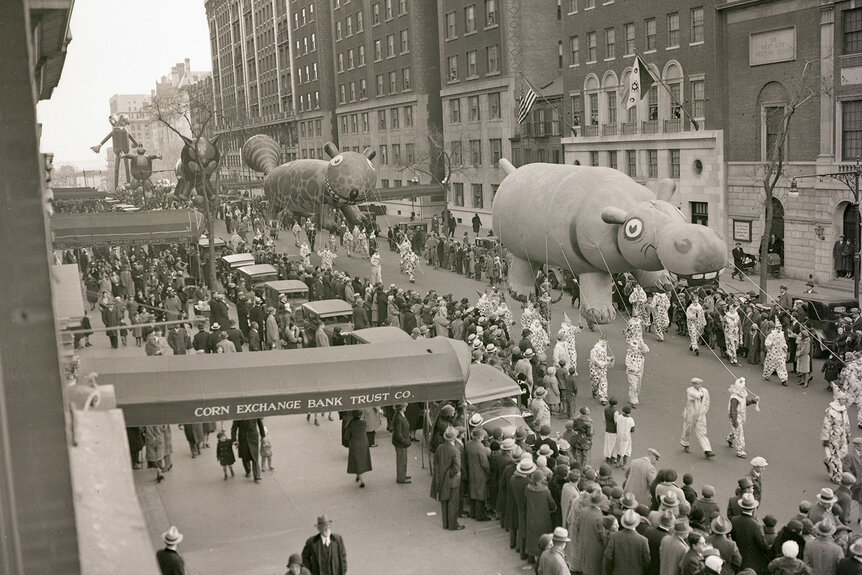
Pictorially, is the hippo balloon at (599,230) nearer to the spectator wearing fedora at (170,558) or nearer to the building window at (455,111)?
the spectator wearing fedora at (170,558)

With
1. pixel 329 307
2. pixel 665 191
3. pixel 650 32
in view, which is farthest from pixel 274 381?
pixel 650 32

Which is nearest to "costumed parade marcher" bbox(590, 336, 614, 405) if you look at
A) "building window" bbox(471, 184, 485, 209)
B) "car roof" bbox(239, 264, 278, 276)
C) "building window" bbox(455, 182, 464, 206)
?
"car roof" bbox(239, 264, 278, 276)

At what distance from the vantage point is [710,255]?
17.9 m

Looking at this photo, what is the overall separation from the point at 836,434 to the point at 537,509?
541 centimetres

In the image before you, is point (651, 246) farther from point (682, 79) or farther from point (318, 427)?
point (682, 79)

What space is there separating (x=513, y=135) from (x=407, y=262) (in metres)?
20.7

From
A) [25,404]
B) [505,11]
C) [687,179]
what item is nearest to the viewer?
[25,404]

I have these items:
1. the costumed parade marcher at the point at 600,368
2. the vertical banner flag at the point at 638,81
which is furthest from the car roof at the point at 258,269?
the costumed parade marcher at the point at 600,368

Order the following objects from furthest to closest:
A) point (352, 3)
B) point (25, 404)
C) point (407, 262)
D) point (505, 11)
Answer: point (352, 3) < point (505, 11) < point (407, 262) < point (25, 404)

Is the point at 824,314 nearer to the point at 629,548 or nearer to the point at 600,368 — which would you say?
the point at 600,368

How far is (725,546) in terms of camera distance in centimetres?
998

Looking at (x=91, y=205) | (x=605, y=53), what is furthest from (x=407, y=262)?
(x=91, y=205)

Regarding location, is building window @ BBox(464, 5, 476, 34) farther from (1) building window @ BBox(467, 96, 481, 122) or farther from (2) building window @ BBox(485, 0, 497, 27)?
(1) building window @ BBox(467, 96, 481, 122)

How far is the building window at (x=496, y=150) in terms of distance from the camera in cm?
5600
